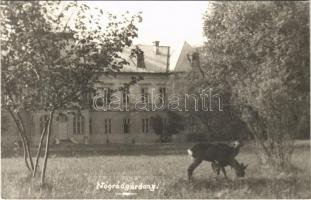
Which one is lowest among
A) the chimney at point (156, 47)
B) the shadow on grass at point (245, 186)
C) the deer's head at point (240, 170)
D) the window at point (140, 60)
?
the shadow on grass at point (245, 186)

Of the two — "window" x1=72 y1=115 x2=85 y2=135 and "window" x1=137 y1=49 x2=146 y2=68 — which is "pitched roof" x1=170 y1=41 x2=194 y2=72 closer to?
"window" x1=137 y1=49 x2=146 y2=68

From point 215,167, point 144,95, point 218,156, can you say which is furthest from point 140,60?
point 215,167

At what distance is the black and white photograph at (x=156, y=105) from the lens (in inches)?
417

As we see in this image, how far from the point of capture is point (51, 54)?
10.5 metres

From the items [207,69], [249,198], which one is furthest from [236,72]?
[249,198]

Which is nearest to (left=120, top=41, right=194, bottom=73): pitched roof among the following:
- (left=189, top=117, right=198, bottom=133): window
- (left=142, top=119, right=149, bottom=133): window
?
(left=142, top=119, right=149, bottom=133): window

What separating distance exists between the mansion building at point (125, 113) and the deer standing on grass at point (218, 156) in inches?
44.2

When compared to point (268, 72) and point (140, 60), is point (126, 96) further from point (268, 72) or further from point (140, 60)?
point (268, 72)

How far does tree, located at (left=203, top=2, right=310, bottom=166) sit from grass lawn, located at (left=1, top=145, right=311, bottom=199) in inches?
39.8

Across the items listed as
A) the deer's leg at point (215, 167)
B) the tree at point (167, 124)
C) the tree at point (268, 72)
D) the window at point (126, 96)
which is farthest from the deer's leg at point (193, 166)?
the tree at point (268, 72)

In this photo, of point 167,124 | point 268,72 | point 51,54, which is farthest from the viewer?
point 268,72

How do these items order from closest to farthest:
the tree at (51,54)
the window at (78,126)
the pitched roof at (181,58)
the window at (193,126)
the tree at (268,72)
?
the tree at (51,54) < the pitched roof at (181,58) < the window at (78,126) < the tree at (268,72) < the window at (193,126)

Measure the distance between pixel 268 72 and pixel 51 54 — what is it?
5.99 meters

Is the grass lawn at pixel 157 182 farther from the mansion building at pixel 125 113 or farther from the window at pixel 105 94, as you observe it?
the window at pixel 105 94
